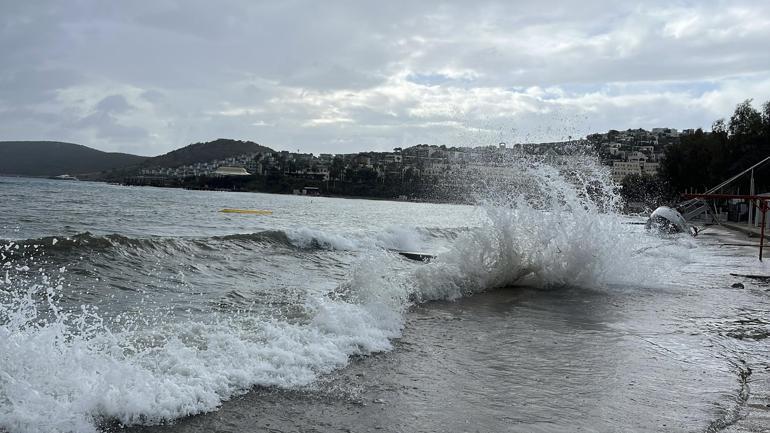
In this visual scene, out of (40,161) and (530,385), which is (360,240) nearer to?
(530,385)

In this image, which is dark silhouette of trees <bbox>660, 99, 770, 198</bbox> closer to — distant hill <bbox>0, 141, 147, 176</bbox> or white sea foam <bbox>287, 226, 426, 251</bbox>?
white sea foam <bbox>287, 226, 426, 251</bbox>

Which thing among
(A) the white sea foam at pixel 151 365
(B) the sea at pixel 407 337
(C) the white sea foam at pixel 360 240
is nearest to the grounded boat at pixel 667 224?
(C) the white sea foam at pixel 360 240

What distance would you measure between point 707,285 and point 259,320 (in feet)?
33.9

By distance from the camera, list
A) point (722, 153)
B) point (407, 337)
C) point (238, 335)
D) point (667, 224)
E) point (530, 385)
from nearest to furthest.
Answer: point (530, 385), point (238, 335), point (407, 337), point (667, 224), point (722, 153)

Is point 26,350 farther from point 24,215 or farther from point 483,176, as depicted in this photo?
point 24,215

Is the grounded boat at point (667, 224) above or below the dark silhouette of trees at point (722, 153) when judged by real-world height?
below

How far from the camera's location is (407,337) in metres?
7.43

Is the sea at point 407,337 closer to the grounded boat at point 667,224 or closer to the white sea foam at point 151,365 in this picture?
the white sea foam at point 151,365

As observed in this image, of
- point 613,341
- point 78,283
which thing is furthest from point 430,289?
point 78,283

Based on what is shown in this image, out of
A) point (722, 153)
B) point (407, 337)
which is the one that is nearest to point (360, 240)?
point (407, 337)

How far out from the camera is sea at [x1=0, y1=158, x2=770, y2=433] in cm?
451

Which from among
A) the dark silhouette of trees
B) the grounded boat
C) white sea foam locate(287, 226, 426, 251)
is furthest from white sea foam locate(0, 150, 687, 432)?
the dark silhouette of trees

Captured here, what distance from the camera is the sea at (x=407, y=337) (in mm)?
4508

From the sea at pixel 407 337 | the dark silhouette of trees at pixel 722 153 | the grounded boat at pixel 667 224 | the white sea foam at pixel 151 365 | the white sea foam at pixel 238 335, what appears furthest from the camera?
the dark silhouette of trees at pixel 722 153
